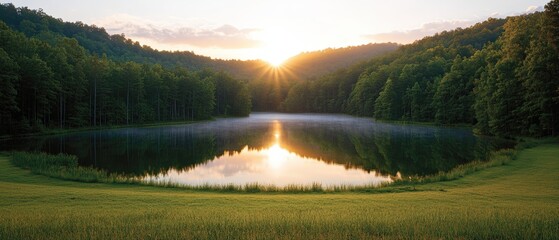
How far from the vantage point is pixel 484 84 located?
6159cm

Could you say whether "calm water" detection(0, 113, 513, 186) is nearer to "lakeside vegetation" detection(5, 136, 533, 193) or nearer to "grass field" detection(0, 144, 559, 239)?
"lakeside vegetation" detection(5, 136, 533, 193)

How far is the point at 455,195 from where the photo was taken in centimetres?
1780

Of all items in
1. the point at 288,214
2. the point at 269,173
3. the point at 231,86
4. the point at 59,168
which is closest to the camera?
the point at 288,214

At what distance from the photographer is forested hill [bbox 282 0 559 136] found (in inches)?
1719

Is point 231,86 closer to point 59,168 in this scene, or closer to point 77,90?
point 77,90

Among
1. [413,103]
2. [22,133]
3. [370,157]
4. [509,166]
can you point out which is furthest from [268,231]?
[413,103]

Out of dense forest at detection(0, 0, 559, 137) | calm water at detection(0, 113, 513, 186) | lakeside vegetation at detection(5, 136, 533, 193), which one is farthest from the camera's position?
dense forest at detection(0, 0, 559, 137)

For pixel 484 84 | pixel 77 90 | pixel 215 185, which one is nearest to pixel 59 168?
pixel 215 185

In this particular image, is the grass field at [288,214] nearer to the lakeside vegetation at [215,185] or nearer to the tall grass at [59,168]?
the lakeside vegetation at [215,185]

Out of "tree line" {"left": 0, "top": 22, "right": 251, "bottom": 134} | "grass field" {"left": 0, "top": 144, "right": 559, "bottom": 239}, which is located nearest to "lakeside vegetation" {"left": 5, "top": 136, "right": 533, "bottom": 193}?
"grass field" {"left": 0, "top": 144, "right": 559, "bottom": 239}

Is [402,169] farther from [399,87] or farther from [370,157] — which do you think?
[399,87]

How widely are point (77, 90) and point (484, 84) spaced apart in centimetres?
6533

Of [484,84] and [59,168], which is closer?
[59,168]

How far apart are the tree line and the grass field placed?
124 ft
